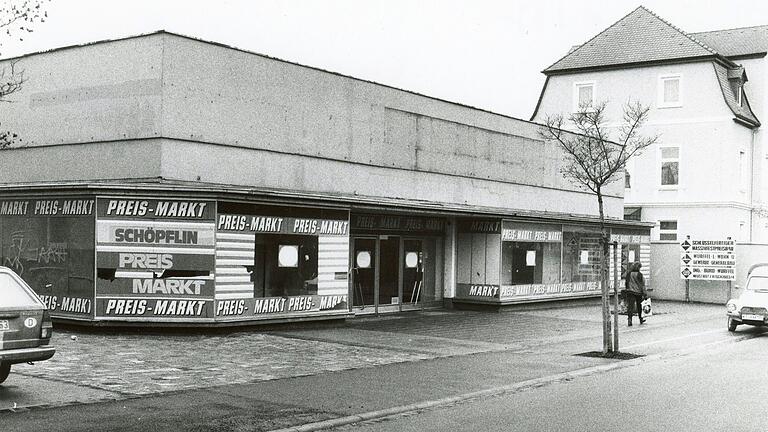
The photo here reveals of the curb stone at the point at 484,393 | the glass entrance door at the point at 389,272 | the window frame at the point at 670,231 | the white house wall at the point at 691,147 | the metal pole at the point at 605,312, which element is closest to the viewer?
the curb stone at the point at 484,393

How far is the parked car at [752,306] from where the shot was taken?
21.5 metres

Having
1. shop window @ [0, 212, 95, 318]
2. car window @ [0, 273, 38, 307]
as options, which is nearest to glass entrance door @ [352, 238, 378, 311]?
shop window @ [0, 212, 95, 318]

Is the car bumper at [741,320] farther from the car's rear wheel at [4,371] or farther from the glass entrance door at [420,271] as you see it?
the car's rear wheel at [4,371]

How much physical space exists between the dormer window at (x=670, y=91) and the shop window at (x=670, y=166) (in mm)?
2032

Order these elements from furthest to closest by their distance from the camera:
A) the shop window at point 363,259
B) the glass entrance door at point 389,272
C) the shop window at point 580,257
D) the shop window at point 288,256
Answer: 1. the shop window at point 580,257
2. the glass entrance door at point 389,272
3. the shop window at point 363,259
4. the shop window at point 288,256

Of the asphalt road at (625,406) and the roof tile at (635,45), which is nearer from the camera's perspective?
the asphalt road at (625,406)

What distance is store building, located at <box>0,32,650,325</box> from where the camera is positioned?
1691 cm

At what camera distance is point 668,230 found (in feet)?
127

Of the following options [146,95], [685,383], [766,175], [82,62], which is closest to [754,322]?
[685,383]

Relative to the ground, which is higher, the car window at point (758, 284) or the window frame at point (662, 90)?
the window frame at point (662, 90)

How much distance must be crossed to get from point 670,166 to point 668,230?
2929 millimetres

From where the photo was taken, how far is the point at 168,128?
57.4ft

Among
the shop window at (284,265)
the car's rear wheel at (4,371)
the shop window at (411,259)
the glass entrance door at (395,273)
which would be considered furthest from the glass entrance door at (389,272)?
the car's rear wheel at (4,371)

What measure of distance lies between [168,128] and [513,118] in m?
13.7
